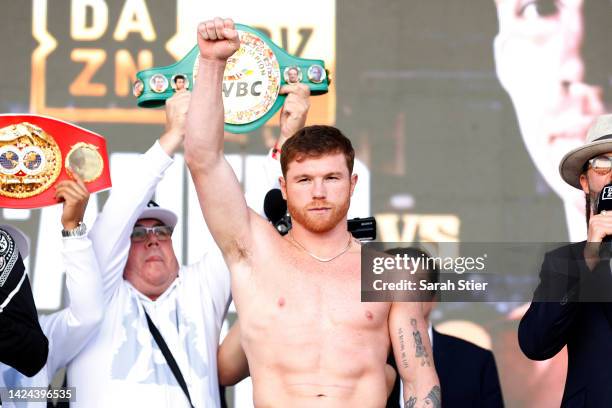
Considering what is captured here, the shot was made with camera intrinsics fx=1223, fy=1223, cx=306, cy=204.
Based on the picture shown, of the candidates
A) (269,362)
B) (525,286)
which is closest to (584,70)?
(525,286)

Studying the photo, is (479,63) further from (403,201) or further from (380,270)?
(380,270)

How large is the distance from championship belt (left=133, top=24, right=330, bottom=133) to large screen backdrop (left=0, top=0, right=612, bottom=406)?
1.15 metres

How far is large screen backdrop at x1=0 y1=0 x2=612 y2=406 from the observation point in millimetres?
5367

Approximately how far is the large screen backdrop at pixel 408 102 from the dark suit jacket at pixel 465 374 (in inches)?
33.5

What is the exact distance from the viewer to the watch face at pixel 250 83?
164 inches

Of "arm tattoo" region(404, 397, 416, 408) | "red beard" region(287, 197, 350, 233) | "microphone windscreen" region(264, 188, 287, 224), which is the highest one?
"microphone windscreen" region(264, 188, 287, 224)

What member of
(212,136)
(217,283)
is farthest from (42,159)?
(212,136)

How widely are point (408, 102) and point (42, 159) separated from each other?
1928 mm

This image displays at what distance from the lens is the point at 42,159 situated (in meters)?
4.14

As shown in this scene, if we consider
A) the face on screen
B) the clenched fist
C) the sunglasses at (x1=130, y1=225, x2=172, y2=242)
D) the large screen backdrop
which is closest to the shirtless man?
the clenched fist

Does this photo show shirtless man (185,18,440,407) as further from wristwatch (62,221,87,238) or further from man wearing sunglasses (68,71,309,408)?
wristwatch (62,221,87,238)

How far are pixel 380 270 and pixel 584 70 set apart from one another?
2.28 meters

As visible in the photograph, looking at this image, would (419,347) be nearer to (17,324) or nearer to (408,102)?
(17,324)

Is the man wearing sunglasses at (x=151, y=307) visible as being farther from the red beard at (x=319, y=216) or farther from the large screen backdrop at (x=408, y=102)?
the large screen backdrop at (x=408, y=102)
